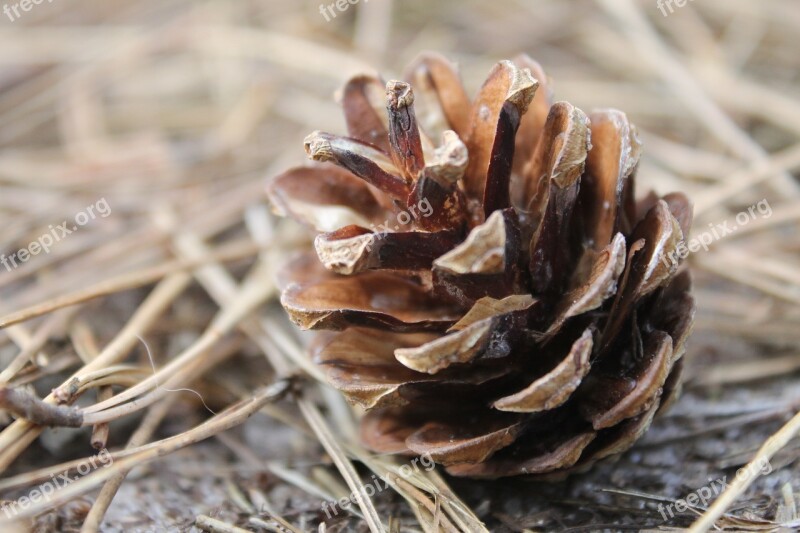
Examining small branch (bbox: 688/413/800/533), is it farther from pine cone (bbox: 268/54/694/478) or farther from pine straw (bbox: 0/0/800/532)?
pine cone (bbox: 268/54/694/478)

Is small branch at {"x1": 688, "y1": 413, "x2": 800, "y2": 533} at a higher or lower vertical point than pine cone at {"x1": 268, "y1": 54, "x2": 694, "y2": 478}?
lower

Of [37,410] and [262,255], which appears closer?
[37,410]

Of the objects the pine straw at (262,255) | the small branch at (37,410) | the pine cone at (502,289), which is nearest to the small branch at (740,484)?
the pine straw at (262,255)

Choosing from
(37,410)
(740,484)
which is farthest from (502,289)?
(37,410)

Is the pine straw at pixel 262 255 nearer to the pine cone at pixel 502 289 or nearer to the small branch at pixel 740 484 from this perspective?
the small branch at pixel 740 484

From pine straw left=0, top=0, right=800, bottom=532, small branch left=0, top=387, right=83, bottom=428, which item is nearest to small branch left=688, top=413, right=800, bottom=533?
pine straw left=0, top=0, right=800, bottom=532

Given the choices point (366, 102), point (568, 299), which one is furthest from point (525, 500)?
point (366, 102)

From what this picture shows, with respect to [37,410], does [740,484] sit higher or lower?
lower

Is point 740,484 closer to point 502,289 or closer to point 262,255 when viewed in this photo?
point 502,289
